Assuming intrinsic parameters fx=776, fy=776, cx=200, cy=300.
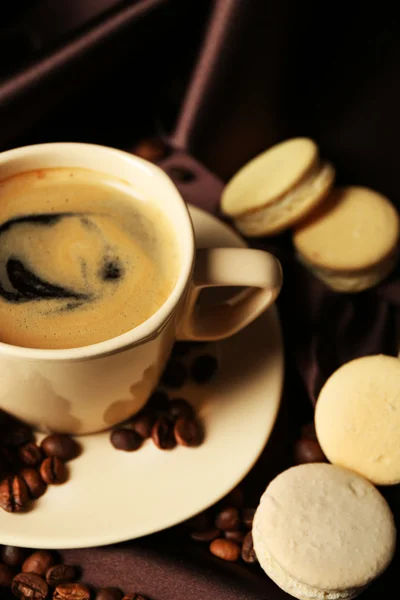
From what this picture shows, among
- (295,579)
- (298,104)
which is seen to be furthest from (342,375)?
(298,104)

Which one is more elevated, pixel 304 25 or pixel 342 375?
pixel 304 25

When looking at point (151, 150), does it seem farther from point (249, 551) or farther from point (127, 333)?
point (249, 551)

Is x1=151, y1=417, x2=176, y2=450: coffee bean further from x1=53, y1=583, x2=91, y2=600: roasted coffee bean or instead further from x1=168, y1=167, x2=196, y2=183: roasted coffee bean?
x1=168, y1=167, x2=196, y2=183: roasted coffee bean

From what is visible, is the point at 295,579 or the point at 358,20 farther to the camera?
the point at 358,20

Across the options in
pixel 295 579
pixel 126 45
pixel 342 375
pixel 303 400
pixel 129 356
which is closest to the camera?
pixel 129 356

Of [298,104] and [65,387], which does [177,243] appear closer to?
[65,387]

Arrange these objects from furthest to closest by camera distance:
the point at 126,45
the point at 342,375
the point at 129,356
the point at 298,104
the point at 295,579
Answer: the point at 298,104
the point at 126,45
the point at 342,375
the point at 295,579
the point at 129,356

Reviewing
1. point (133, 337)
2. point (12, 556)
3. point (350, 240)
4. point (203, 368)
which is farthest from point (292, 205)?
point (12, 556)

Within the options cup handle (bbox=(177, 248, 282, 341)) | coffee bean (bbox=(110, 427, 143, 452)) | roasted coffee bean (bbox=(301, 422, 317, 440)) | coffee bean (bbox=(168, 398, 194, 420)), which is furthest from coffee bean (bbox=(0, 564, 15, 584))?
roasted coffee bean (bbox=(301, 422, 317, 440))
